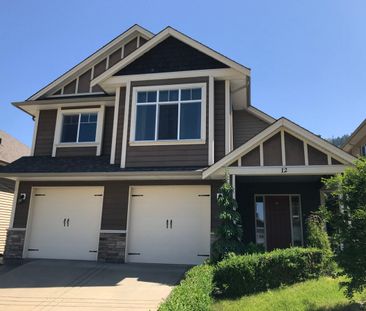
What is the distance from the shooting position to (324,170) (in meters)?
10.2

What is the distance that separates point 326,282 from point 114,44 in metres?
12.0

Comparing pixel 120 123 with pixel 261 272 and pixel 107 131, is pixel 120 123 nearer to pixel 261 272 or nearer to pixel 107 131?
pixel 107 131

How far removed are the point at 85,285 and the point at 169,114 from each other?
20.5 ft

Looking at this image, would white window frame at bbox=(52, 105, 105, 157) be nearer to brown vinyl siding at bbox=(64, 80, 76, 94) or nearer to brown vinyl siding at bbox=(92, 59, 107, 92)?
brown vinyl siding at bbox=(64, 80, 76, 94)

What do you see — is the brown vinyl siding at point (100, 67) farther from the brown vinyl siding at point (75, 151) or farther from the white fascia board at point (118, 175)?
the white fascia board at point (118, 175)

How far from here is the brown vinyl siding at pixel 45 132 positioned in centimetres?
1458

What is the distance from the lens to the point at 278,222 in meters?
13.5

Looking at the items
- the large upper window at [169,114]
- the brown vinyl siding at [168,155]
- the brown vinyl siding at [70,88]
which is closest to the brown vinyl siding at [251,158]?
the brown vinyl siding at [168,155]

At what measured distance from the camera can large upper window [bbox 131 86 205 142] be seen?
41.4 feet

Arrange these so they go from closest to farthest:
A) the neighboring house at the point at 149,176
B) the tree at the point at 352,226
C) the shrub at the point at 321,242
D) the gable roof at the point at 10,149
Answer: the tree at the point at 352,226 < the shrub at the point at 321,242 < the neighboring house at the point at 149,176 < the gable roof at the point at 10,149

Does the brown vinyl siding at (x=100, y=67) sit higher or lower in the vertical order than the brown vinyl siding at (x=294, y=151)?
higher

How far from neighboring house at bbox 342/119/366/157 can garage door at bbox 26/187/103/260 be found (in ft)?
41.7

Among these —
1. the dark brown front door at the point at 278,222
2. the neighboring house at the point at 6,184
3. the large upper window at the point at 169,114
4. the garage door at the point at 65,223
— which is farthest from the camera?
the neighboring house at the point at 6,184

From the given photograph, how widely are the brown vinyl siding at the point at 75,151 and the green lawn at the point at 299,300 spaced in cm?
816
